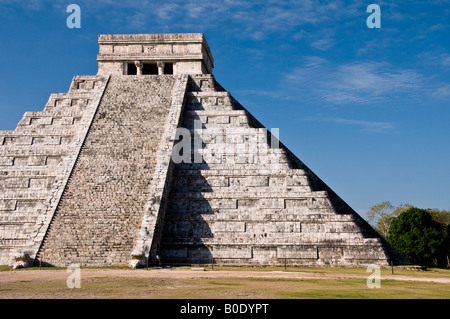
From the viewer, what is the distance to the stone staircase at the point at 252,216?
59.7 ft

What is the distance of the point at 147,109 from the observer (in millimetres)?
23844

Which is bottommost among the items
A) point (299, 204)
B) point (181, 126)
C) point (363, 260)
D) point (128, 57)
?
point (363, 260)

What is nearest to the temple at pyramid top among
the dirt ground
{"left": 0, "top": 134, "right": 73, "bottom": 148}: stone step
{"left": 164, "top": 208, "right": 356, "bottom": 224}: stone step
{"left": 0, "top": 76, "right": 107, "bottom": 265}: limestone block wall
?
{"left": 0, "top": 76, "right": 107, "bottom": 265}: limestone block wall

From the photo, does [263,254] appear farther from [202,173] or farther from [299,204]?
[202,173]

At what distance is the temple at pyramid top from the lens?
27.8 meters

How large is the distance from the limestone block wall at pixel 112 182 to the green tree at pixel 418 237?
18.0 metres

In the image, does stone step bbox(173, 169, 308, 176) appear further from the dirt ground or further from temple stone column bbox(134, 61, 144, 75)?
temple stone column bbox(134, 61, 144, 75)

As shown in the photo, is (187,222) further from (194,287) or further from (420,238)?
(420,238)

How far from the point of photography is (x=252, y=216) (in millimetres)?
19141
